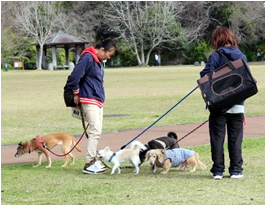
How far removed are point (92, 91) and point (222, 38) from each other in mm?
2126

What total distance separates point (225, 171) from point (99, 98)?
210 centimetres

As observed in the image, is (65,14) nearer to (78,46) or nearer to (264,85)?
(78,46)

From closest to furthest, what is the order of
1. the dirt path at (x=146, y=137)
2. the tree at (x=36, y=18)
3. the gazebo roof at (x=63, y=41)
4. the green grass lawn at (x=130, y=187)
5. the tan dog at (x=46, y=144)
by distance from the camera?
the green grass lawn at (x=130, y=187) < the tan dog at (x=46, y=144) < the dirt path at (x=146, y=137) < the gazebo roof at (x=63, y=41) < the tree at (x=36, y=18)

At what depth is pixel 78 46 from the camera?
7044cm

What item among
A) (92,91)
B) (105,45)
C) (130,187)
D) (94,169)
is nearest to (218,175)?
(130,187)

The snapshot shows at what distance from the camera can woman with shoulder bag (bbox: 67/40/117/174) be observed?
891 cm

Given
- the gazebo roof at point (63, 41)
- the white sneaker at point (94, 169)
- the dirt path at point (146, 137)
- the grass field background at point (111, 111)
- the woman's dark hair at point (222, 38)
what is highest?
the woman's dark hair at point (222, 38)

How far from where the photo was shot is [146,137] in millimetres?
12836

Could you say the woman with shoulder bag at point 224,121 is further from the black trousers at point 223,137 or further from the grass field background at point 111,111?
the grass field background at point 111,111

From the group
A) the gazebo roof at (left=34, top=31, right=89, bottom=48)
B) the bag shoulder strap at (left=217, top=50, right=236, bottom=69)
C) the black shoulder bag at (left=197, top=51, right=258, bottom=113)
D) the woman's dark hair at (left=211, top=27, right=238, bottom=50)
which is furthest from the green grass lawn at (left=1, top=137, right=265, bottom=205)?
the gazebo roof at (left=34, top=31, right=89, bottom=48)

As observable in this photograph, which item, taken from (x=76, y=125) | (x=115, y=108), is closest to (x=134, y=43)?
(x=115, y=108)

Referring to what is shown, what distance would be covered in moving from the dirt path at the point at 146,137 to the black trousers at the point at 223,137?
345 cm

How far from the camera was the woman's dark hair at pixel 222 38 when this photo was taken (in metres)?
7.98

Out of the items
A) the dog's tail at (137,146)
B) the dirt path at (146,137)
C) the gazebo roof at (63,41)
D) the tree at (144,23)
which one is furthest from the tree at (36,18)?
the dog's tail at (137,146)
